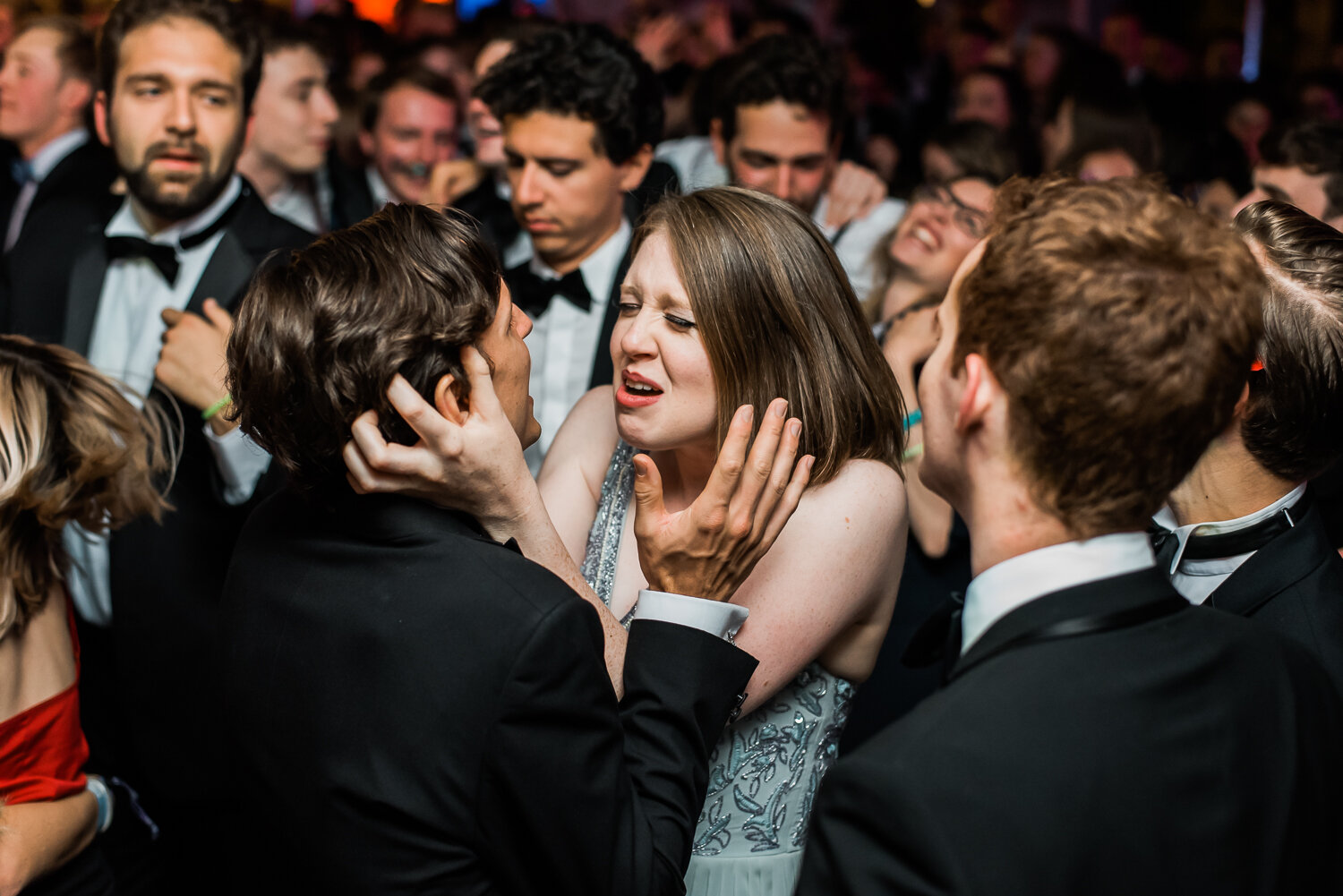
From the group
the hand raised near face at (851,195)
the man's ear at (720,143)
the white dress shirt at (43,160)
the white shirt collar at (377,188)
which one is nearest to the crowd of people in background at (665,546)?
the man's ear at (720,143)

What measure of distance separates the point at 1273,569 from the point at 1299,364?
25 cm

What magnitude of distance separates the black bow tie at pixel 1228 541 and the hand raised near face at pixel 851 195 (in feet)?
7.80

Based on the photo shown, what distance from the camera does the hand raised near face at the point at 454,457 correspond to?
119 cm

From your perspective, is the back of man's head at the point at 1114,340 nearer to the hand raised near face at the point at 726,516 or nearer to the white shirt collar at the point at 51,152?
the hand raised near face at the point at 726,516

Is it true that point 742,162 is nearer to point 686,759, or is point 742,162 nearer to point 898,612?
point 898,612

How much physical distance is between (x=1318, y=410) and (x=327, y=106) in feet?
11.4

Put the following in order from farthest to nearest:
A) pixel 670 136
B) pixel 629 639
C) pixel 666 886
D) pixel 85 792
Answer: pixel 670 136 → pixel 85 792 → pixel 629 639 → pixel 666 886

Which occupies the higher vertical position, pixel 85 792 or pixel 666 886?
pixel 666 886

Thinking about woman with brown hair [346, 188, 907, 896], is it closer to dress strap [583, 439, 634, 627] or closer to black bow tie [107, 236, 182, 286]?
dress strap [583, 439, 634, 627]

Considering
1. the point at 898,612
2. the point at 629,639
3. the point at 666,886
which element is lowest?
the point at 898,612

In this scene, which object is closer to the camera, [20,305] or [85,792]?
[85,792]

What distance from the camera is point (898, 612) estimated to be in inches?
97.9

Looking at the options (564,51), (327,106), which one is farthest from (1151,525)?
(327,106)

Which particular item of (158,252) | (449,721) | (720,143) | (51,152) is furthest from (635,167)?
(51,152)
